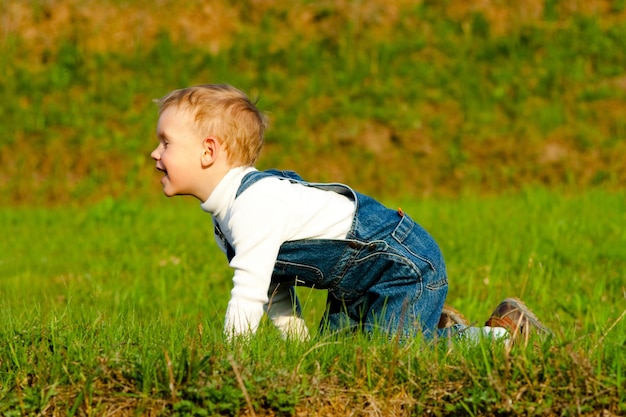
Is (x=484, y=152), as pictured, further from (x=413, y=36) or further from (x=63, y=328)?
(x=63, y=328)

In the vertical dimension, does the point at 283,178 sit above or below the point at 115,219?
above

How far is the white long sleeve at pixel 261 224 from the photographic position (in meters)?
3.43

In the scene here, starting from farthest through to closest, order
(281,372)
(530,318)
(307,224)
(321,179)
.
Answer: (321,179) → (530,318) → (307,224) → (281,372)

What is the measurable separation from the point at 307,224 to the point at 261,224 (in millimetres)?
283

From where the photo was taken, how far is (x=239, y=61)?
1164 centimetres

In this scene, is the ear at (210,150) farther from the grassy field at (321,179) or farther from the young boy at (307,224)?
the grassy field at (321,179)

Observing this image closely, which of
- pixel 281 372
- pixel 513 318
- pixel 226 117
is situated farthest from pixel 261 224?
pixel 513 318

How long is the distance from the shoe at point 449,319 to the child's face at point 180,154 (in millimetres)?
1297

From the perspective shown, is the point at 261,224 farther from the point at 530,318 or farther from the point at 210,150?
the point at 530,318

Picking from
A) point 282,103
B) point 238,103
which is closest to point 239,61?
point 282,103

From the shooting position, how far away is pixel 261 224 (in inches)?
137

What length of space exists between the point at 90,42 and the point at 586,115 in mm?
6504

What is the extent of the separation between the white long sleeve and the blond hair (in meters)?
0.11

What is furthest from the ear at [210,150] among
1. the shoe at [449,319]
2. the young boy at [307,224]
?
the shoe at [449,319]
